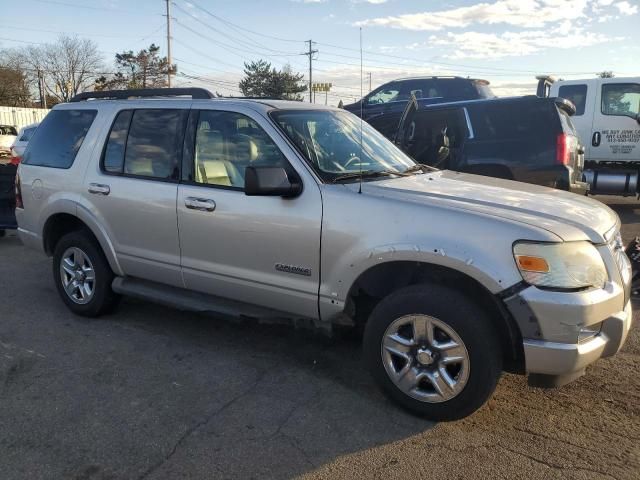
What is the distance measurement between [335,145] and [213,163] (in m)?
0.90

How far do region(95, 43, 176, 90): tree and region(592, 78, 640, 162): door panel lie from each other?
51.2m

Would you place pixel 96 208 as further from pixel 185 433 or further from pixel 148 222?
pixel 185 433

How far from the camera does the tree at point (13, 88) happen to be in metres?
53.9

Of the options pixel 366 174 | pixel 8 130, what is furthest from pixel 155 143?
pixel 8 130

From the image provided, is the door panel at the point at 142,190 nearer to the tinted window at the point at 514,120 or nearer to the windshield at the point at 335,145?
the windshield at the point at 335,145

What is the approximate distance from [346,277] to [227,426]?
1.11m

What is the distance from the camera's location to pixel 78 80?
210 feet

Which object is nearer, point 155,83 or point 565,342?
point 565,342

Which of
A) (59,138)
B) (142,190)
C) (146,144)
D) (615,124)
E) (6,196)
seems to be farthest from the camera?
(615,124)

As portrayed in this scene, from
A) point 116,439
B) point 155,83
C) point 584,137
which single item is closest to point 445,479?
point 116,439

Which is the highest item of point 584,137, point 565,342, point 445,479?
point 584,137

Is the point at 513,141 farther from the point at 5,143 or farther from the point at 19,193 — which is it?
the point at 5,143

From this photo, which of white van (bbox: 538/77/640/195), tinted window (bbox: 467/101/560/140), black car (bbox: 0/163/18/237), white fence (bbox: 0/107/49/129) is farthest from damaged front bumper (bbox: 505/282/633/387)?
white fence (bbox: 0/107/49/129)

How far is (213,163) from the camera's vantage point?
406 centimetres
